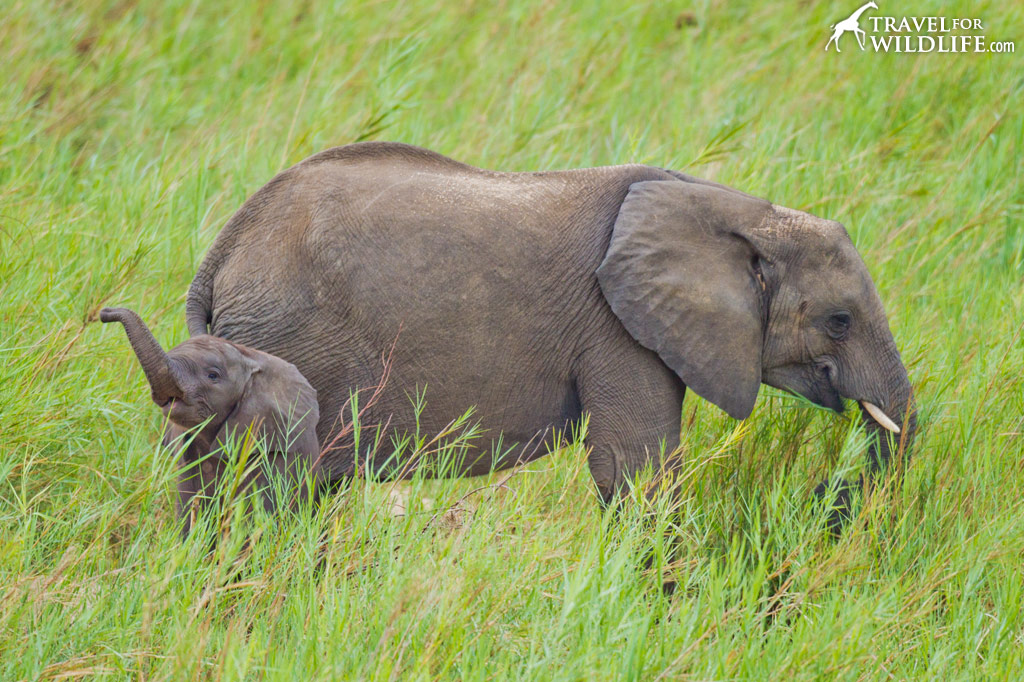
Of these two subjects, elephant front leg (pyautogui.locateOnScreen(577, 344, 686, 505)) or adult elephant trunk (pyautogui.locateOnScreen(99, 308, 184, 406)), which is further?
elephant front leg (pyautogui.locateOnScreen(577, 344, 686, 505))

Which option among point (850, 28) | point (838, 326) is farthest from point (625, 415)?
point (850, 28)

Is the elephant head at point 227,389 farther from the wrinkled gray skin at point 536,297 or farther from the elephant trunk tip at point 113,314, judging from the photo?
the wrinkled gray skin at point 536,297

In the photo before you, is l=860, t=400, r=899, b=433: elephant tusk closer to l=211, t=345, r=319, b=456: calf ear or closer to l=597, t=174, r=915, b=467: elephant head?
l=597, t=174, r=915, b=467: elephant head

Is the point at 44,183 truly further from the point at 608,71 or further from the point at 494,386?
the point at 608,71

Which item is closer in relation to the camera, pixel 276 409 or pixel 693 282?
pixel 276 409

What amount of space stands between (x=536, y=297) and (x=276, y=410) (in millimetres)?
931

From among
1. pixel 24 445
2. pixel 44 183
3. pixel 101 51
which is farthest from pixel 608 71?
pixel 24 445

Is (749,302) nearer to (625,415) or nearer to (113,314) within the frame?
(625,415)

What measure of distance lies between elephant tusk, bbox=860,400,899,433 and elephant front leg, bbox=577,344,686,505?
688 millimetres

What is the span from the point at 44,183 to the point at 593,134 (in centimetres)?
287

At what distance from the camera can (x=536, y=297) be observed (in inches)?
165

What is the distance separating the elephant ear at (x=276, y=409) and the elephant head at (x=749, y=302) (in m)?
A: 1.04

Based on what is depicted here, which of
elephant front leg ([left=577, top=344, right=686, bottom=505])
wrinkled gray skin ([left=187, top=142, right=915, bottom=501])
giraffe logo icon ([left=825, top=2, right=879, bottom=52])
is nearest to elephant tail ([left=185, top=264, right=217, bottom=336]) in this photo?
wrinkled gray skin ([left=187, top=142, right=915, bottom=501])

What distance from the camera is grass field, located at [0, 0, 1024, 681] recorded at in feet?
10.7
